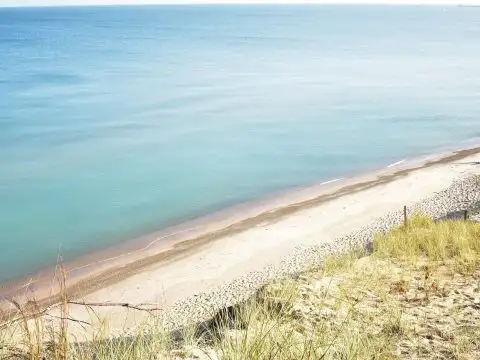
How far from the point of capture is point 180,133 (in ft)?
115

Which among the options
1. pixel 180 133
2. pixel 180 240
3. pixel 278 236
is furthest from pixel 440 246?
pixel 180 133

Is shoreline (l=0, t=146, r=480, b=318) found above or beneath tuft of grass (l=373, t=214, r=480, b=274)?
beneath

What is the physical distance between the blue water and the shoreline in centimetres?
98

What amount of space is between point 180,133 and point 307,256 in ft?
66.0

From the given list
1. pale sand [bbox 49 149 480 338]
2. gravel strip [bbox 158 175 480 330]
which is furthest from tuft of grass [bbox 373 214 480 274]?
pale sand [bbox 49 149 480 338]

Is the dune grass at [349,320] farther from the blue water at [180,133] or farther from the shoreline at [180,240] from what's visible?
the blue water at [180,133]

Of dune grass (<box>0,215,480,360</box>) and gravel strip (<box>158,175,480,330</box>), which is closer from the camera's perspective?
dune grass (<box>0,215,480,360</box>)

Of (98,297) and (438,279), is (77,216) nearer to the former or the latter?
(98,297)

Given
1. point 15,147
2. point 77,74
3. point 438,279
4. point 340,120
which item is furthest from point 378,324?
point 77,74

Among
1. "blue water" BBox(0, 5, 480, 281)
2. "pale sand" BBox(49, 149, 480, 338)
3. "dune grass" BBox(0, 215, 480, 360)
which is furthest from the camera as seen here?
"blue water" BBox(0, 5, 480, 281)

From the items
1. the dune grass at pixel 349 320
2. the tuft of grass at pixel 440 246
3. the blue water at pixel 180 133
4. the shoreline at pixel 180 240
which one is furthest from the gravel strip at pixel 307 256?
the blue water at pixel 180 133

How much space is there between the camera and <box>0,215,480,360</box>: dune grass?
4547 millimetres

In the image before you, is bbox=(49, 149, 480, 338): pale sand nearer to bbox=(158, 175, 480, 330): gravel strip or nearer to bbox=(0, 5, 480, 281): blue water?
bbox=(158, 175, 480, 330): gravel strip

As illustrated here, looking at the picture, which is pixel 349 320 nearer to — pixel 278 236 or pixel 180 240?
pixel 278 236
